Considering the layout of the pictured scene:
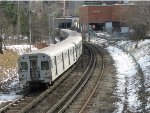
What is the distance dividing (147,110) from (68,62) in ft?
52.8

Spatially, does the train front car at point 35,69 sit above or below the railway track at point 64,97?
above

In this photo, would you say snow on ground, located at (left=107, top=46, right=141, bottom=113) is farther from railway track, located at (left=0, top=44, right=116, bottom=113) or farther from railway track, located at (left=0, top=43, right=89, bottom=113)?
railway track, located at (left=0, top=43, right=89, bottom=113)

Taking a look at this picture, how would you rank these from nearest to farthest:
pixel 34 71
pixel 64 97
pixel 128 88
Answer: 1. pixel 64 97
2. pixel 34 71
3. pixel 128 88

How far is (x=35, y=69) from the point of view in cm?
2675

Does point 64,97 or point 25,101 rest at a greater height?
point 64,97

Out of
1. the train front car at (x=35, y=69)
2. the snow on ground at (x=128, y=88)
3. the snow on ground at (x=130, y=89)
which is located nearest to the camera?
the snow on ground at (x=130, y=89)

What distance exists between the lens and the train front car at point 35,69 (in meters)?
26.7

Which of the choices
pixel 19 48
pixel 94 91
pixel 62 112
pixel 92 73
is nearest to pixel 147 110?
pixel 62 112

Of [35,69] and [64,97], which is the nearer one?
[64,97]

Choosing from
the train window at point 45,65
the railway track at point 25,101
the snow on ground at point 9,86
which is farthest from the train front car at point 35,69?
the snow on ground at point 9,86

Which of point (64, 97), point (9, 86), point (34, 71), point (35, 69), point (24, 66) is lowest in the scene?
point (9, 86)

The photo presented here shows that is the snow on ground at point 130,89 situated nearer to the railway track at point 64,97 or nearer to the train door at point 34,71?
the railway track at point 64,97

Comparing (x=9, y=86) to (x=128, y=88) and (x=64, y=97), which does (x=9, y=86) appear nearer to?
(x=64, y=97)

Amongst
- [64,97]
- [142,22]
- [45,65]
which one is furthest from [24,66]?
[142,22]
